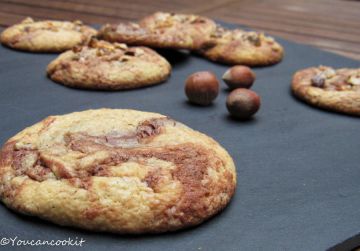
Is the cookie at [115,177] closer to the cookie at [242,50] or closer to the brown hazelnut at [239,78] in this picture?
the brown hazelnut at [239,78]

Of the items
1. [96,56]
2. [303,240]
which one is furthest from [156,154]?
[96,56]

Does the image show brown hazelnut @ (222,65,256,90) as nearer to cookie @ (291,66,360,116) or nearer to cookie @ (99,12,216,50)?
cookie @ (291,66,360,116)

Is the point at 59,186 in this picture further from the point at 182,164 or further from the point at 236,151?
the point at 236,151

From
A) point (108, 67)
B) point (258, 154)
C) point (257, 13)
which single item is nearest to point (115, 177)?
point (258, 154)

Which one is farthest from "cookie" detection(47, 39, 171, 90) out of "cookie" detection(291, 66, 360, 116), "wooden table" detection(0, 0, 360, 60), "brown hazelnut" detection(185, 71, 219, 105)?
"wooden table" detection(0, 0, 360, 60)

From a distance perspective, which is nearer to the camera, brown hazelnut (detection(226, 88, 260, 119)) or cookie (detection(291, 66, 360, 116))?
brown hazelnut (detection(226, 88, 260, 119))

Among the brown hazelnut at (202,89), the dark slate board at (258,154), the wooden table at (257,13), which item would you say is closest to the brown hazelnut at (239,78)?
the dark slate board at (258,154)
